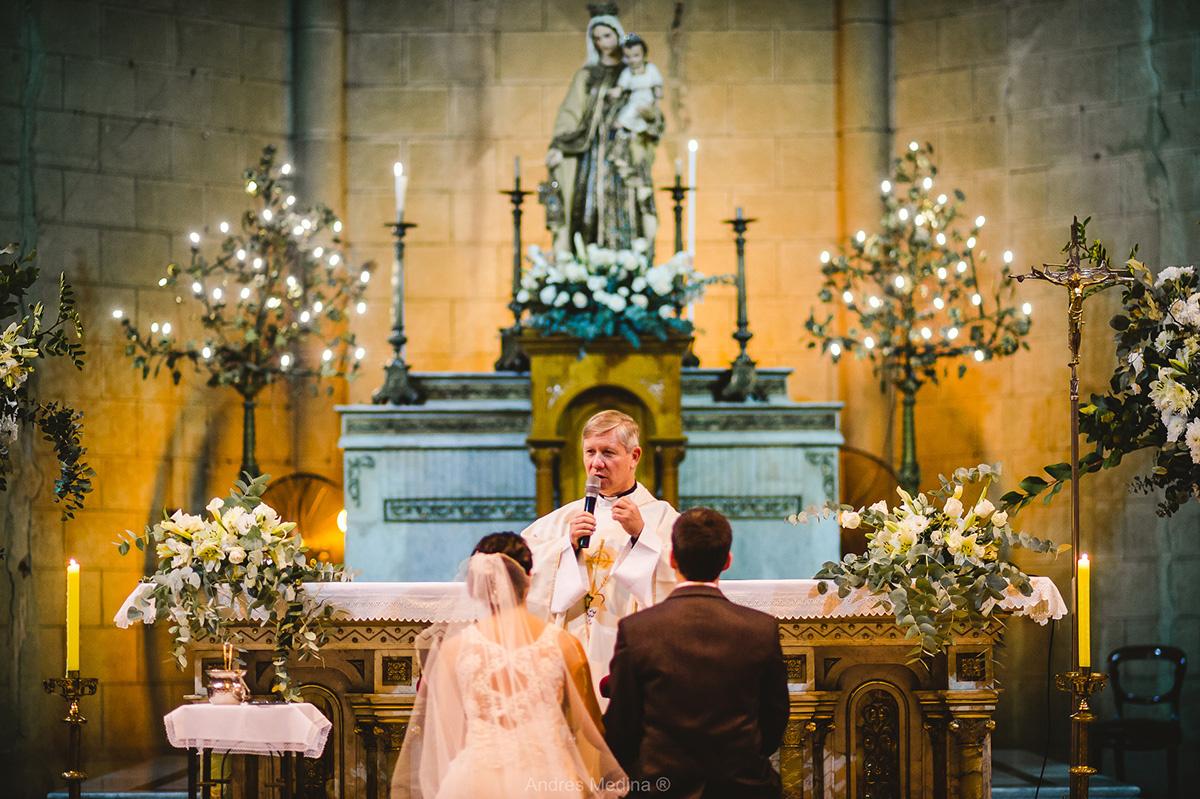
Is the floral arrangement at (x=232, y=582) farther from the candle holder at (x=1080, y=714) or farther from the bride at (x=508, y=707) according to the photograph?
the candle holder at (x=1080, y=714)

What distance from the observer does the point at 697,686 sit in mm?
4375

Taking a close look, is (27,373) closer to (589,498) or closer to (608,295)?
(589,498)

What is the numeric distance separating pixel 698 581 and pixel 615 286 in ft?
16.0

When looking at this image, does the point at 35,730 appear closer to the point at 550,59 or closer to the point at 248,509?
the point at 248,509

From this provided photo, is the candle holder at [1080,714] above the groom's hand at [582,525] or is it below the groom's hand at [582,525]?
below

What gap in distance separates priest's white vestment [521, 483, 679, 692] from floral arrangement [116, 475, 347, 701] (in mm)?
847

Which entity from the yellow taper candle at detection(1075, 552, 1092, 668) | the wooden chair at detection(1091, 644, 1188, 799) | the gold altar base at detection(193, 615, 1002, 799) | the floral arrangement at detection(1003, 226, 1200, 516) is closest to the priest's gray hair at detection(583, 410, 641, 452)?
the gold altar base at detection(193, 615, 1002, 799)

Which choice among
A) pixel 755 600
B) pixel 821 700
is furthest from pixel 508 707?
pixel 821 700

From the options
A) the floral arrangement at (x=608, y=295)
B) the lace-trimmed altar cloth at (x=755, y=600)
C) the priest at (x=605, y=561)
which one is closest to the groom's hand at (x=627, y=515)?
the priest at (x=605, y=561)

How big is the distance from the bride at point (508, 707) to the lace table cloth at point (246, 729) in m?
0.99

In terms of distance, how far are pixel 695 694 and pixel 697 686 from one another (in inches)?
0.9

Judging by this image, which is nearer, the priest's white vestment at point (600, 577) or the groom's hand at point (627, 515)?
the groom's hand at point (627, 515)

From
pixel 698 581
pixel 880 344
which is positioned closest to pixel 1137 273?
pixel 698 581

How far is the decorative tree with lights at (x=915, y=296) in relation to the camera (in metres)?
10.6
